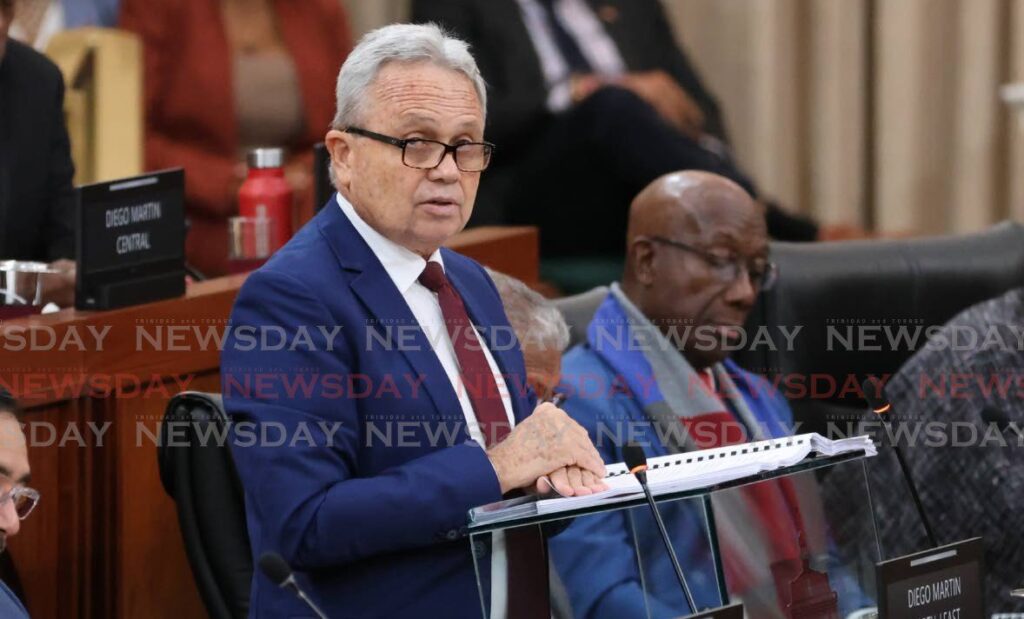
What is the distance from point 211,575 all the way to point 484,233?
1134mm

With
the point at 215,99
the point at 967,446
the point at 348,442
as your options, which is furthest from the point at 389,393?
the point at 215,99

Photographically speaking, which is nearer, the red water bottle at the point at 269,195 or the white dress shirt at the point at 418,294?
the white dress shirt at the point at 418,294

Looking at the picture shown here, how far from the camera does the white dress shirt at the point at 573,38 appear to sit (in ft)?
13.0

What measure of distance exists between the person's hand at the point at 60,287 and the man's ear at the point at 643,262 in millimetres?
818

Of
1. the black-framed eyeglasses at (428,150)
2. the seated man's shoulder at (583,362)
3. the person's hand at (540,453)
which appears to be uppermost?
the black-framed eyeglasses at (428,150)

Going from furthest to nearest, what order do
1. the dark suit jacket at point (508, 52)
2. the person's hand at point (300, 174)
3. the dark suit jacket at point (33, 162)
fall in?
the dark suit jacket at point (508, 52) < the person's hand at point (300, 174) < the dark suit jacket at point (33, 162)

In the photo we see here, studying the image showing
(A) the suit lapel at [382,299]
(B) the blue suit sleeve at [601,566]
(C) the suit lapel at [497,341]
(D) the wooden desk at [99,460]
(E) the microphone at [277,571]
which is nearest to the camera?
(E) the microphone at [277,571]

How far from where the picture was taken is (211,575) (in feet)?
6.96

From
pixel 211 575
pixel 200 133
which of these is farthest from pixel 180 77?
pixel 211 575

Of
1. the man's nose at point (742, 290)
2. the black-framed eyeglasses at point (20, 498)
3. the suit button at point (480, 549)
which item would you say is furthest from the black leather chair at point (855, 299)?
the black-framed eyeglasses at point (20, 498)

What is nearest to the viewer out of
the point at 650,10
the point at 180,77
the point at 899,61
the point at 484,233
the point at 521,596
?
the point at 521,596

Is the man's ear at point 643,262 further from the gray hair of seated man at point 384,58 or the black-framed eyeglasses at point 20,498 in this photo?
the black-framed eyeglasses at point 20,498

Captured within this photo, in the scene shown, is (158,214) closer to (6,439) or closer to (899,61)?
(6,439)

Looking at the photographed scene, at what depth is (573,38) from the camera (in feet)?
13.3
